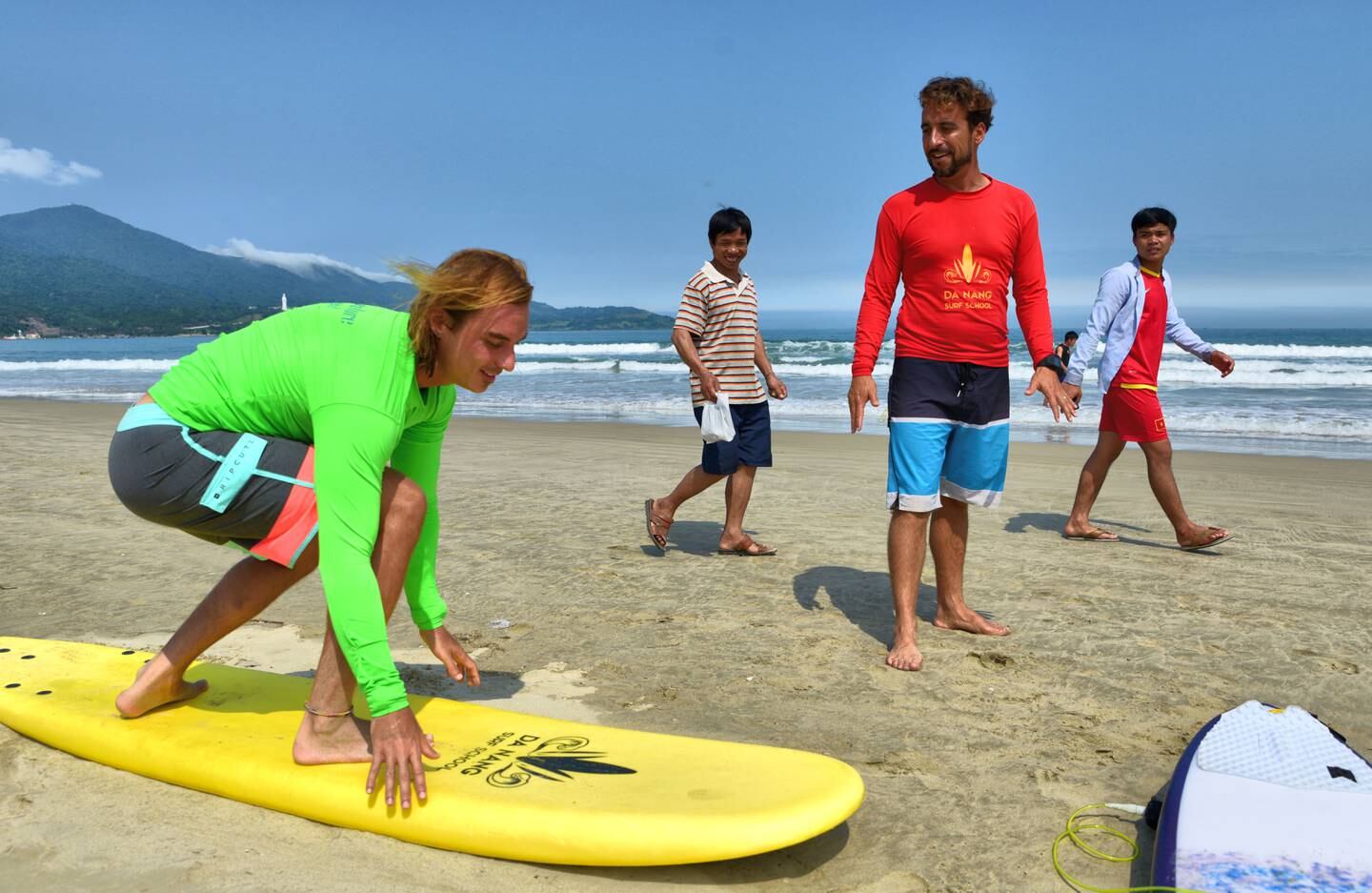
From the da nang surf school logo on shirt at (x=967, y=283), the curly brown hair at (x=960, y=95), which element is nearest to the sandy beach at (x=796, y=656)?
the da nang surf school logo on shirt at (x=967, y=283)

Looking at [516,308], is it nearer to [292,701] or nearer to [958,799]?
[292,701]

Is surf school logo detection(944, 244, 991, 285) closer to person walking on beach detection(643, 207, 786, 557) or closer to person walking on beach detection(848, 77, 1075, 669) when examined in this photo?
person walking on beach detection(848, 77, 1075, 669)

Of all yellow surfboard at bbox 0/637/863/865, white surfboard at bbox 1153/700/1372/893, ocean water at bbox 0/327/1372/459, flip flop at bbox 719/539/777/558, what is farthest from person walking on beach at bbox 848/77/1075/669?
ocean water at bbox 0/327/1372/459

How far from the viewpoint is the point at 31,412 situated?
54.7ft

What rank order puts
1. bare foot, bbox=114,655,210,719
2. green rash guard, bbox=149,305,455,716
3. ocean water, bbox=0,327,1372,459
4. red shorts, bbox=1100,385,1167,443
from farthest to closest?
ocean water, bbox=0,327,1372,459, red shorts, bbox=1100,385,1167,443, bare foot, bbox=114,655,210,719, green rash guard, bbox=149,305,455,716

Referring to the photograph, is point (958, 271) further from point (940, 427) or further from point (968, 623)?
point (968, 623)

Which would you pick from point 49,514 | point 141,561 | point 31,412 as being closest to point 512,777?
point 141,561

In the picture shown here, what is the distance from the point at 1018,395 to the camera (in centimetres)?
2072

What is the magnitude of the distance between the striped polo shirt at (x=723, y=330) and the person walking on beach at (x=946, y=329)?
1646 mm

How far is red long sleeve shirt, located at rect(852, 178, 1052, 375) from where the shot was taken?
12.9 feet

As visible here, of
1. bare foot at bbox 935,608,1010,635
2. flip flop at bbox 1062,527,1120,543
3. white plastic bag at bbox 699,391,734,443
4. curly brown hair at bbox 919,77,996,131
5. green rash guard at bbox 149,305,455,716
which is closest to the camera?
green rash guard at bbox 149,305,455,716

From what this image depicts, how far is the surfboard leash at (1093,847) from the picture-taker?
223cm

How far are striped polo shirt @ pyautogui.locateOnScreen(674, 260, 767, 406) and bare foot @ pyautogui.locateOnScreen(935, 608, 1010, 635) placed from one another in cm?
186

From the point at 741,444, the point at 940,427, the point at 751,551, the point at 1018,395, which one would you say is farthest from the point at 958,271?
the point at 1018,395
